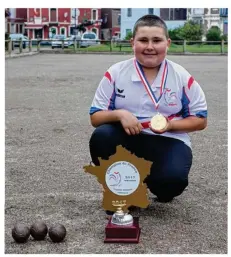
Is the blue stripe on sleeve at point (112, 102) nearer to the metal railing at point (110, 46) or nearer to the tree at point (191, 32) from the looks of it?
the metal railing at point (110, 46)

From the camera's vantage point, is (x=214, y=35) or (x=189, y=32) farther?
(x=189, y=32)

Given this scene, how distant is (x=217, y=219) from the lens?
3.27 metres

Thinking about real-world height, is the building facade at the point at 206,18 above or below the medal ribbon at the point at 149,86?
above

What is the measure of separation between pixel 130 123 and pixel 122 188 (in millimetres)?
313

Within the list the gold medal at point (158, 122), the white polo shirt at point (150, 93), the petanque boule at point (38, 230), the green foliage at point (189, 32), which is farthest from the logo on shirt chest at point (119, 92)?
the green foliage at point (189, 32)

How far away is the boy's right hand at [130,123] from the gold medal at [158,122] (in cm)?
12

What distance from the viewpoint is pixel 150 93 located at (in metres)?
3.16

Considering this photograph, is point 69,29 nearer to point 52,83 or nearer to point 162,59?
point 52,83

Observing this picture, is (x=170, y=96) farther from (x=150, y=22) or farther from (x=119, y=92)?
(x=150, y=22)

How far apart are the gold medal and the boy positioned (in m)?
0.08

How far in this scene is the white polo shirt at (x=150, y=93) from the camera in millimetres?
3172

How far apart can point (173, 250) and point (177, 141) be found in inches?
25.5

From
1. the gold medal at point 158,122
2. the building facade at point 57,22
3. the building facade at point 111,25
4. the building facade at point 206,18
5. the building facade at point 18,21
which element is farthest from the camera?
the building facade at point 111,25

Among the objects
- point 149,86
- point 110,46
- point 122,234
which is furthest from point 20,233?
point 110,46
